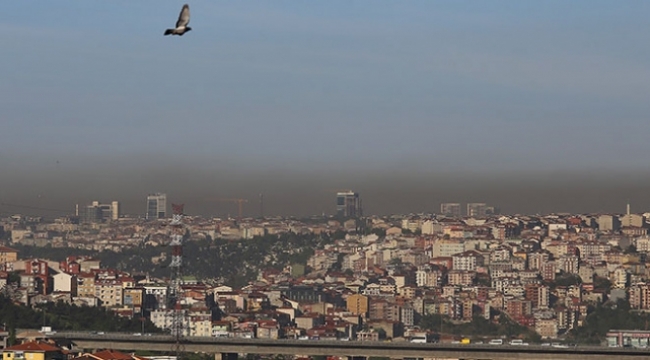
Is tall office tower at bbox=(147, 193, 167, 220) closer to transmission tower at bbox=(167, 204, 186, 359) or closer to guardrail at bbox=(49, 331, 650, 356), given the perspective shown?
transmission tower at bbox=(167, 204, 186, 359)

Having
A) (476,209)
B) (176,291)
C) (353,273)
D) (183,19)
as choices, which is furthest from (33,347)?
(476,209)

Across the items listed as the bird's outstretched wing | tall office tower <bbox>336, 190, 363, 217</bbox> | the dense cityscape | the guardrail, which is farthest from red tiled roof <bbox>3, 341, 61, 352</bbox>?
tall office tower <bbox>336, 190, 363, 217</bbox>

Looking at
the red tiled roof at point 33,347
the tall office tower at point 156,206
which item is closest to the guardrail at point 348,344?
the red tiled roof at point 33,347

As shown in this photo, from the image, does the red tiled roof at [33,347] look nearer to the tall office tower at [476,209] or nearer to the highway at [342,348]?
the highway at [342,348]

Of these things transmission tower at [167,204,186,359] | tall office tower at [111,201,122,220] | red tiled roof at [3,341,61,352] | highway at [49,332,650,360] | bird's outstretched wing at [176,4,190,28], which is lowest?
highway at [49,332,650,360]

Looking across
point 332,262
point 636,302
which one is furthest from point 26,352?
point 332,262

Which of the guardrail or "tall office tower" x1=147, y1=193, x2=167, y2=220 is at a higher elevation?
"tall office tower" x1=147, y1=193, x2=167, y2=220

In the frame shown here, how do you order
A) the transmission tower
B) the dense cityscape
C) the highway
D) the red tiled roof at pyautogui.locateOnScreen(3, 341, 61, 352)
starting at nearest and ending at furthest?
1. the red tiled roof at pyautogui.locateOnScreen(3, 341, 61, 352)
2. the highway
3. the transmission tower
4. the dense cityscape
